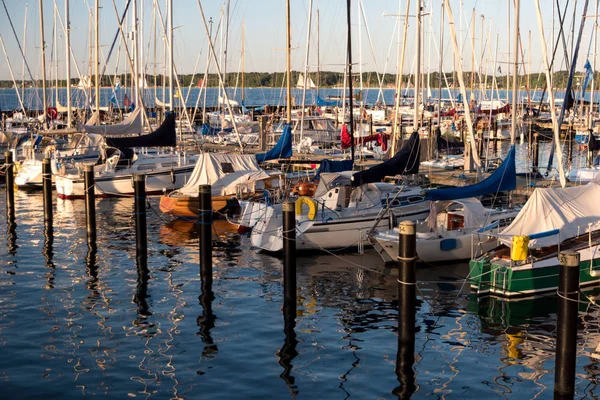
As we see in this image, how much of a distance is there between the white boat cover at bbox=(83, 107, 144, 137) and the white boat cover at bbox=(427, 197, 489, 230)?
20017 mm

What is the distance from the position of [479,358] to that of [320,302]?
17.6 ft

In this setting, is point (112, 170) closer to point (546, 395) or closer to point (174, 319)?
point (174, 319)

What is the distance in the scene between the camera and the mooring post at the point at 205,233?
73.4ft

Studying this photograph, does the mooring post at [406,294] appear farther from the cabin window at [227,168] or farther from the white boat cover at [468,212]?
the cabin window at [227,168]

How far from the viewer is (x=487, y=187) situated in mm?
25609

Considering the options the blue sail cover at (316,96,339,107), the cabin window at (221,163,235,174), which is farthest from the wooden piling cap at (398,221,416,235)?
the blue sail cover at (316,96,339,107)

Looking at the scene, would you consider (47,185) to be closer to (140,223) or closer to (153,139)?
(140,223)

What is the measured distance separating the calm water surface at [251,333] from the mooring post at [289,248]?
32.7 inches

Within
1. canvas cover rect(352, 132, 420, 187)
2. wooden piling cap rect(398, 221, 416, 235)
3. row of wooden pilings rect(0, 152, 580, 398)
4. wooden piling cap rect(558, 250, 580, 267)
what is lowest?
row of wooden pilings rect(0, 152, 580, 398)

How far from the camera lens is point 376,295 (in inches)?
894

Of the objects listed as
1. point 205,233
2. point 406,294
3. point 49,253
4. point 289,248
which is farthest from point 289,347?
point 49,253

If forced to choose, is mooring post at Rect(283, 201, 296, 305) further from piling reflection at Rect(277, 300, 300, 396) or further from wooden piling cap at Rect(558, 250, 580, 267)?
wooden piling cap at Rect(558, 250, 580, 267)

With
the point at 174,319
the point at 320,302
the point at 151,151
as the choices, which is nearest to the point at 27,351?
the point at 174,319

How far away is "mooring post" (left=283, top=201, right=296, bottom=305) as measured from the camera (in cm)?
1989
